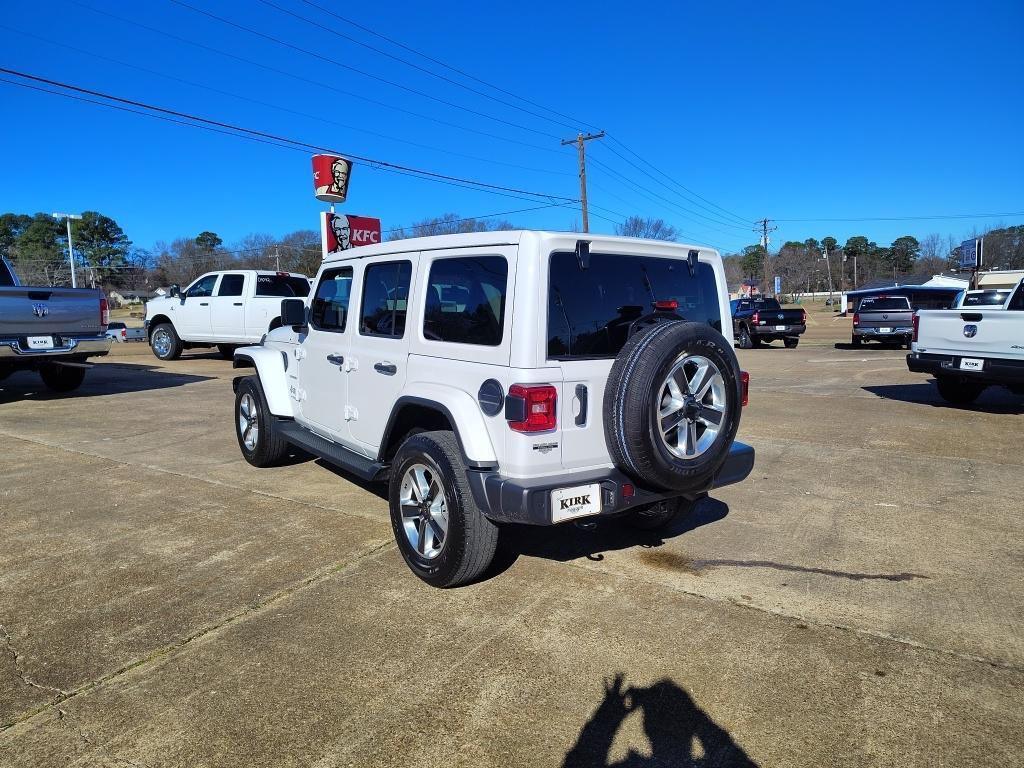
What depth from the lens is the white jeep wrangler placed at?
3.29m

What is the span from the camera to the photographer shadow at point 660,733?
239 centimetres

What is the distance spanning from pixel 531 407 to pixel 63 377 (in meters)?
11.0

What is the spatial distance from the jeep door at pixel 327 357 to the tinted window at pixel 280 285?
10.3 meters

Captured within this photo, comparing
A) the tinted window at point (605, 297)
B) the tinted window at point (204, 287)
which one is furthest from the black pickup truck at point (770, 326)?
the tinted window at point (605, 297)

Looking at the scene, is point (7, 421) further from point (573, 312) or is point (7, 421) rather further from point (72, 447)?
point (573, 312)

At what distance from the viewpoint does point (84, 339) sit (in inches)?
390

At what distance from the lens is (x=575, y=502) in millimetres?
3299

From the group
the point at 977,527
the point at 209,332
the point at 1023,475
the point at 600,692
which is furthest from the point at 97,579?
the point at 209,332

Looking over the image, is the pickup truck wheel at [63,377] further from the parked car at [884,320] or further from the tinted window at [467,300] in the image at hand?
the parked car at [884,320]

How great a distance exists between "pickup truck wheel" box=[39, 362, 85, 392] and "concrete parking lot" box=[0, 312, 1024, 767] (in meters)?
5.95

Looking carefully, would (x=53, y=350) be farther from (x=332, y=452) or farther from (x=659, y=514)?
(x=659, y=514)

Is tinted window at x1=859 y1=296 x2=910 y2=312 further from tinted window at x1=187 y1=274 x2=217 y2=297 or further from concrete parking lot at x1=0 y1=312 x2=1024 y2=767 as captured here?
tinted window at x1=187 y1=274 x2=217 y2=297

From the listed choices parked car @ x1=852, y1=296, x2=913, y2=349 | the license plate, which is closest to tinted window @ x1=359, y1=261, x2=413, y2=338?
the license plate

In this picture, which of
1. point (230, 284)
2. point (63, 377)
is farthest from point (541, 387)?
point (230, 284)
